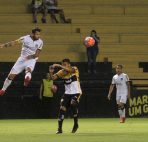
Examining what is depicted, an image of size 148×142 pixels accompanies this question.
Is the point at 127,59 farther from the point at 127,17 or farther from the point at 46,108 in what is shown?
the point at 46,108

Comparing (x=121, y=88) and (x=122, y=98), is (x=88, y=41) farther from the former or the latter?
(x=122, y=98)

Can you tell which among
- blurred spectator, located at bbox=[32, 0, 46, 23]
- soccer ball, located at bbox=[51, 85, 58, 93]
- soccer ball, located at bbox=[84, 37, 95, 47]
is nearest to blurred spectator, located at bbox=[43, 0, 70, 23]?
blurred spectator, located at bbox=[32, 0, 46, 23]

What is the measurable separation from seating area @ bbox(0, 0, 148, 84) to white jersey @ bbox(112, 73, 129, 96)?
626cm

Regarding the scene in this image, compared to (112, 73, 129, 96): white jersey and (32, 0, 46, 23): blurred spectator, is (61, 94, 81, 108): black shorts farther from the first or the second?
(32, 0, 46, 23): blurred spectator

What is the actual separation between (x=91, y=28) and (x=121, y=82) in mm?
8820

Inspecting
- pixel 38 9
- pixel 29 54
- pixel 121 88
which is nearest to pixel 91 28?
pixel 38 9

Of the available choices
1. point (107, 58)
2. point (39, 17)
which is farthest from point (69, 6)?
point (107, 58)

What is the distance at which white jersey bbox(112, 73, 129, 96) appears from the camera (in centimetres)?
2269

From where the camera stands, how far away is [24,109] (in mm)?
26172

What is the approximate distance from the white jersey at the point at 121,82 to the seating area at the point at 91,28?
626 cm

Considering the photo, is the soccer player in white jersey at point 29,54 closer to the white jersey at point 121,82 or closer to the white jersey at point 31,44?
the white jersey at point 31,44

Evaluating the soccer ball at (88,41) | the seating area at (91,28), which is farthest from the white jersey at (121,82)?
the seating area at (91,28)

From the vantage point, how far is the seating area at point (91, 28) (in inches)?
1169

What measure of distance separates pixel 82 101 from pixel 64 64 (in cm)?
1025
